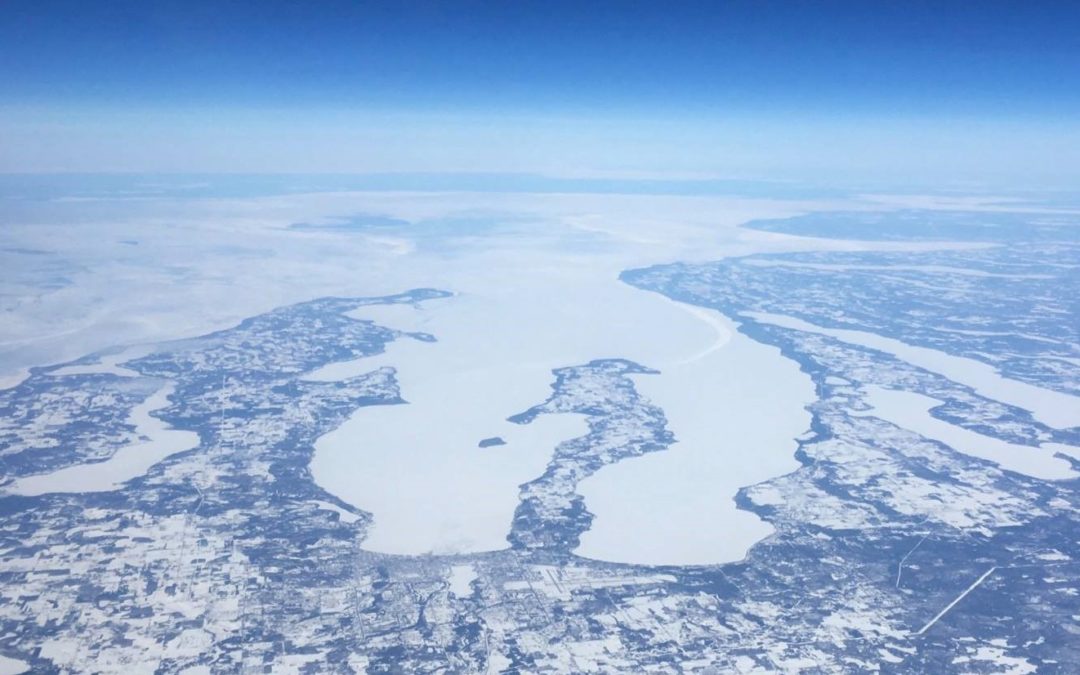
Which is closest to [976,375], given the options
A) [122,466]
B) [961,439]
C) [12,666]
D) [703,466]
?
[961,439]

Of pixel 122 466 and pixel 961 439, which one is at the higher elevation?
pixel 122 466

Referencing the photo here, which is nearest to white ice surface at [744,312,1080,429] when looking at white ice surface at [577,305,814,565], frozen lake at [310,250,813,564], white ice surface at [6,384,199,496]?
frozen lake at [310,250,813,564]

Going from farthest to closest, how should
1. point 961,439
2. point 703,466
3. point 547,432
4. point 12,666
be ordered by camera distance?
point 961,439
point 547,432
point 703,466
point 12,666

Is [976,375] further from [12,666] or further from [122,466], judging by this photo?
[12,666]

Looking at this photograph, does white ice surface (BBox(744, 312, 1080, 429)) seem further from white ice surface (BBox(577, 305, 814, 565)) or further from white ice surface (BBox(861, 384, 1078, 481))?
white ice surface (BBox(577, 305, 814, 565))

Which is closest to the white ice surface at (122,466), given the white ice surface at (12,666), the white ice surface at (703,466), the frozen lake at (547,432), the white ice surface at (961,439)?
the frozen lake at (547,432)

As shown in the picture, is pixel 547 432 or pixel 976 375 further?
pixel 976 375

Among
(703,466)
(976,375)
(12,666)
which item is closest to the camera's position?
(12,666)
